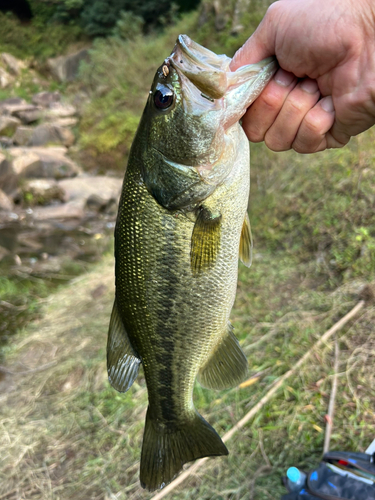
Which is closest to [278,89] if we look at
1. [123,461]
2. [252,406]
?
[252,406]

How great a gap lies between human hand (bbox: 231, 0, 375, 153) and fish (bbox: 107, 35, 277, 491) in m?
0.12

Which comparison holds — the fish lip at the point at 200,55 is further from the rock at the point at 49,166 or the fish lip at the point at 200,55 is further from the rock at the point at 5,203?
the rock at the point at 49,166

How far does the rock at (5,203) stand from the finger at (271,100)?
10.2 metres

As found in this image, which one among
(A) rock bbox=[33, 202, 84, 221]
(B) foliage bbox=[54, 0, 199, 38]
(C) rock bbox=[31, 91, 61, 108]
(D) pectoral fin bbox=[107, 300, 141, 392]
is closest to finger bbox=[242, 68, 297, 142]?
(D) pectoral fin bbox=[107, 300, 141, 392]

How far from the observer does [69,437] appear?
3492 mm

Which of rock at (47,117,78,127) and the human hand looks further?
rock at (47,117,78,127)

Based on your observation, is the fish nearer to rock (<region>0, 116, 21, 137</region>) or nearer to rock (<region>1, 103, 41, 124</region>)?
rock (<region>0, 116, 21, 137</region>)

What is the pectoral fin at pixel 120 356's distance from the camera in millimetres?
1671

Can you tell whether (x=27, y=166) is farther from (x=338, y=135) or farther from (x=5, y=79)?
(x=5, y=79)

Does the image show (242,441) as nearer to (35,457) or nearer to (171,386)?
(171,386)

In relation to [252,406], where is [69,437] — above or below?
below

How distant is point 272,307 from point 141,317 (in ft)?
9.29

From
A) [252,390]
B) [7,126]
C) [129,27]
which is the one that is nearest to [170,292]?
[252,390]

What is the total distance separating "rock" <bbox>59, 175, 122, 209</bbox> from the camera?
34.6 ft
